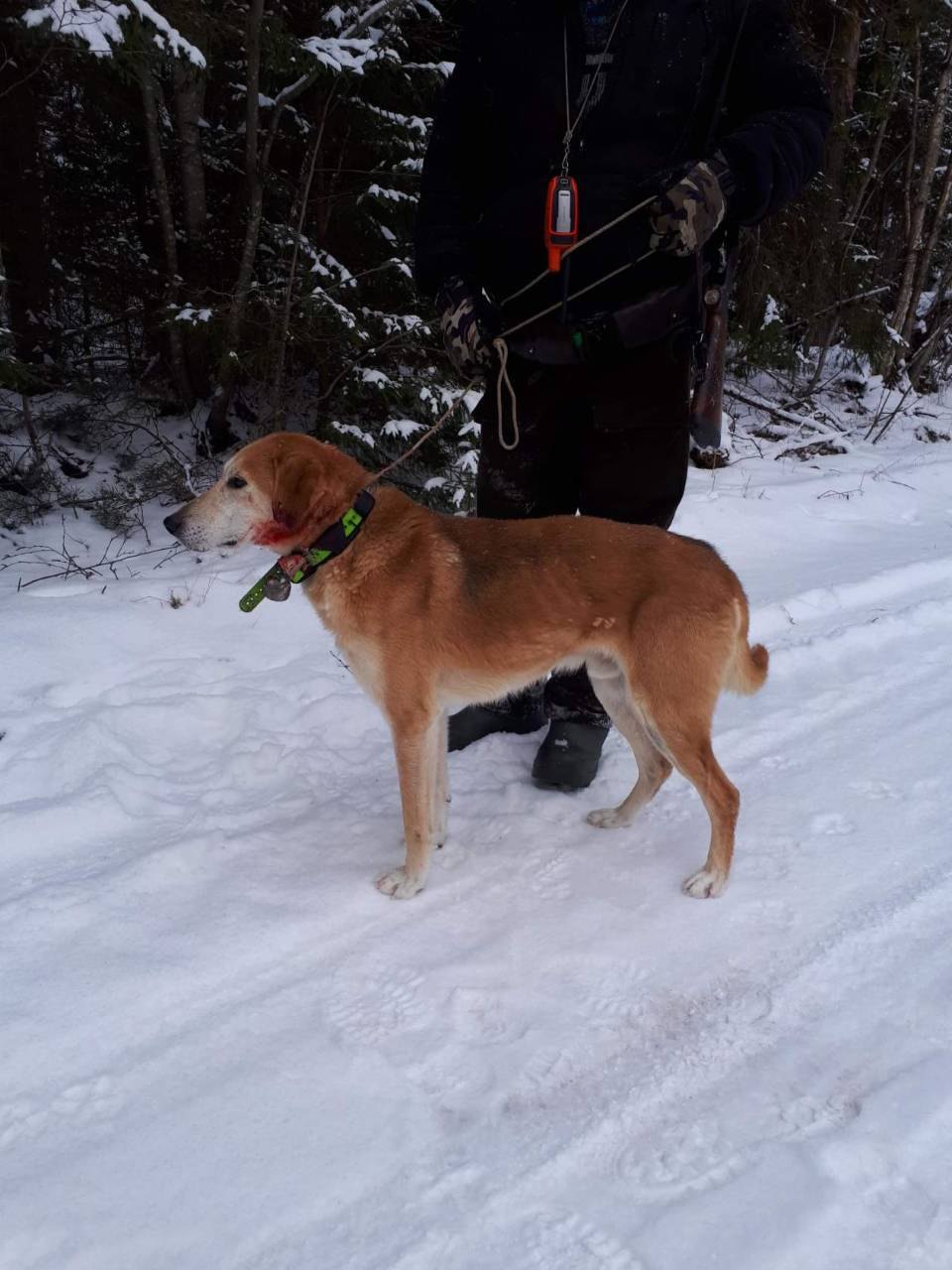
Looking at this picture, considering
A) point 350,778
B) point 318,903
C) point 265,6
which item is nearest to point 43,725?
point 350,778

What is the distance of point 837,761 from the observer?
134 inches

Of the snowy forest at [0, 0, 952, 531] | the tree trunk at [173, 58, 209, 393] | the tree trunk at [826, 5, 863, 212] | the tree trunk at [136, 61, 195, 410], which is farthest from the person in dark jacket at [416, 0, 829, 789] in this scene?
the tree trunk at [826, 5, 863, 212]

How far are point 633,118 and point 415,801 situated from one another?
8.06 feet

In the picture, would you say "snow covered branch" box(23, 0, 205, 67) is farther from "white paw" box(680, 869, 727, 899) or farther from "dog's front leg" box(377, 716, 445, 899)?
"white paw" box(680, 869, 727, 899)

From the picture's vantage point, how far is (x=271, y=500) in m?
2.79

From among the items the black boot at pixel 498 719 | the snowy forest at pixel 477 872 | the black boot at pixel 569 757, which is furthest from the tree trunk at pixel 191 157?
the black boot at pixel 569 757

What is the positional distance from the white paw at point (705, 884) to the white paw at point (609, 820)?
1.43 ft

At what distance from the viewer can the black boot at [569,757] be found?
3.33 m

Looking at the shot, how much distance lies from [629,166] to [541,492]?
1219 mm

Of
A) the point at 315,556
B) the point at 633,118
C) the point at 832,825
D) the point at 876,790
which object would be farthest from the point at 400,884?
the point at 633,118

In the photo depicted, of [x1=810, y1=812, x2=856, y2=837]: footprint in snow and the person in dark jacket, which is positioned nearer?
the person in dark jacket

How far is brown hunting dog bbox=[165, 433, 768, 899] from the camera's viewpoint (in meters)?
2.72

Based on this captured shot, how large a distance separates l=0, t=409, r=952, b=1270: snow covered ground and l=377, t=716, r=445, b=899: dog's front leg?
3.1 inches

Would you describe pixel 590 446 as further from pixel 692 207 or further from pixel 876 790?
pixel 876 790
